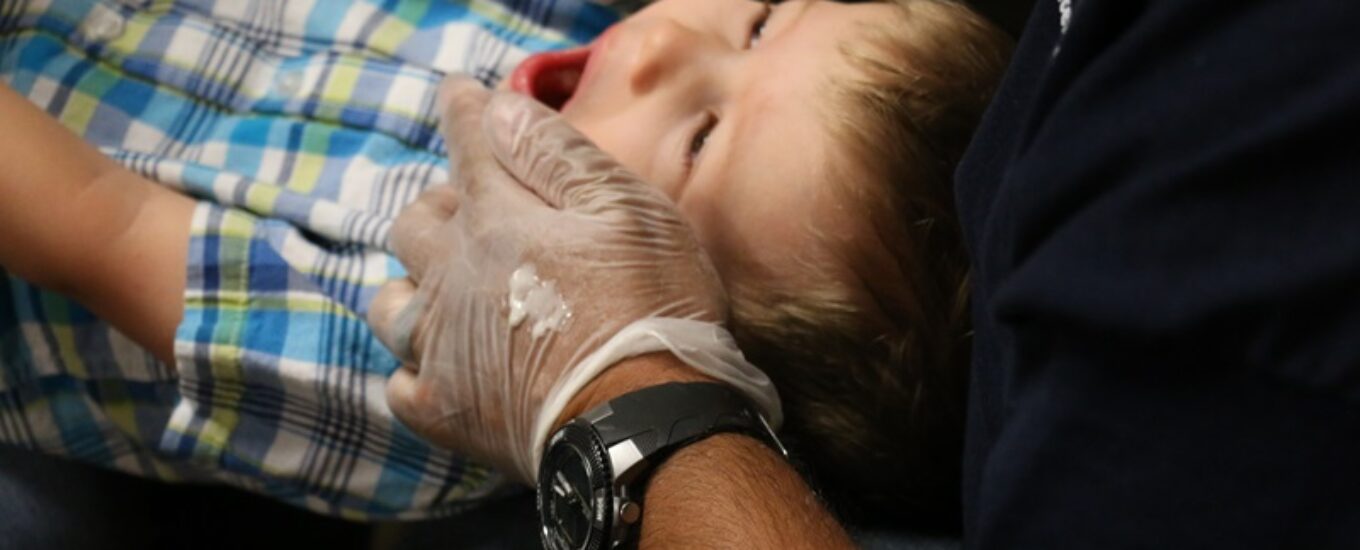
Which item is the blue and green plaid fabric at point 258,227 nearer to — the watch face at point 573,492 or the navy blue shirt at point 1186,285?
the watch face at point 573,492

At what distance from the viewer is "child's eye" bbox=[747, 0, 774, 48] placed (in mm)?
1033

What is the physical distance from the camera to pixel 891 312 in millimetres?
919

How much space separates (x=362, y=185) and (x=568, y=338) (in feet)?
1.23

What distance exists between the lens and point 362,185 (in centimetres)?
107

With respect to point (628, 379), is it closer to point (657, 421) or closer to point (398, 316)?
point (657, 421)

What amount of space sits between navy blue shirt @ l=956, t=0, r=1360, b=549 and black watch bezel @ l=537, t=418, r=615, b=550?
0.85ft

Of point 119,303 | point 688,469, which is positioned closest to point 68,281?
point 119,303

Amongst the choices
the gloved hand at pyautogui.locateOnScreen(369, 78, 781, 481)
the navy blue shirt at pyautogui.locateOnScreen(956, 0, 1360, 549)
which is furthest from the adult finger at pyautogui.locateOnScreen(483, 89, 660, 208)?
the navy blue shirt at pyautogui.locateOnScreen(956, 0, 1360, 549)

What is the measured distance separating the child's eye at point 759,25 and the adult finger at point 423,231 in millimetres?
298

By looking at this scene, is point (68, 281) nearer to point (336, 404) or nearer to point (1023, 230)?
point (336, 404)

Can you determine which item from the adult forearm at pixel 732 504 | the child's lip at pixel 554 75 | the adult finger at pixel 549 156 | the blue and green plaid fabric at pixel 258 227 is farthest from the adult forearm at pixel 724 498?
the child's lip at pixel 554 75

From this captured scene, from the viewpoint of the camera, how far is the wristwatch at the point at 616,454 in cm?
71

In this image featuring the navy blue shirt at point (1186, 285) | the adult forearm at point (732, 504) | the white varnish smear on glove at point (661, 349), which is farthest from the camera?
the white varnish smear on glove at point (661, 349)

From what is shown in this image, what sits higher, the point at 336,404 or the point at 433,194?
the point at 433,194
